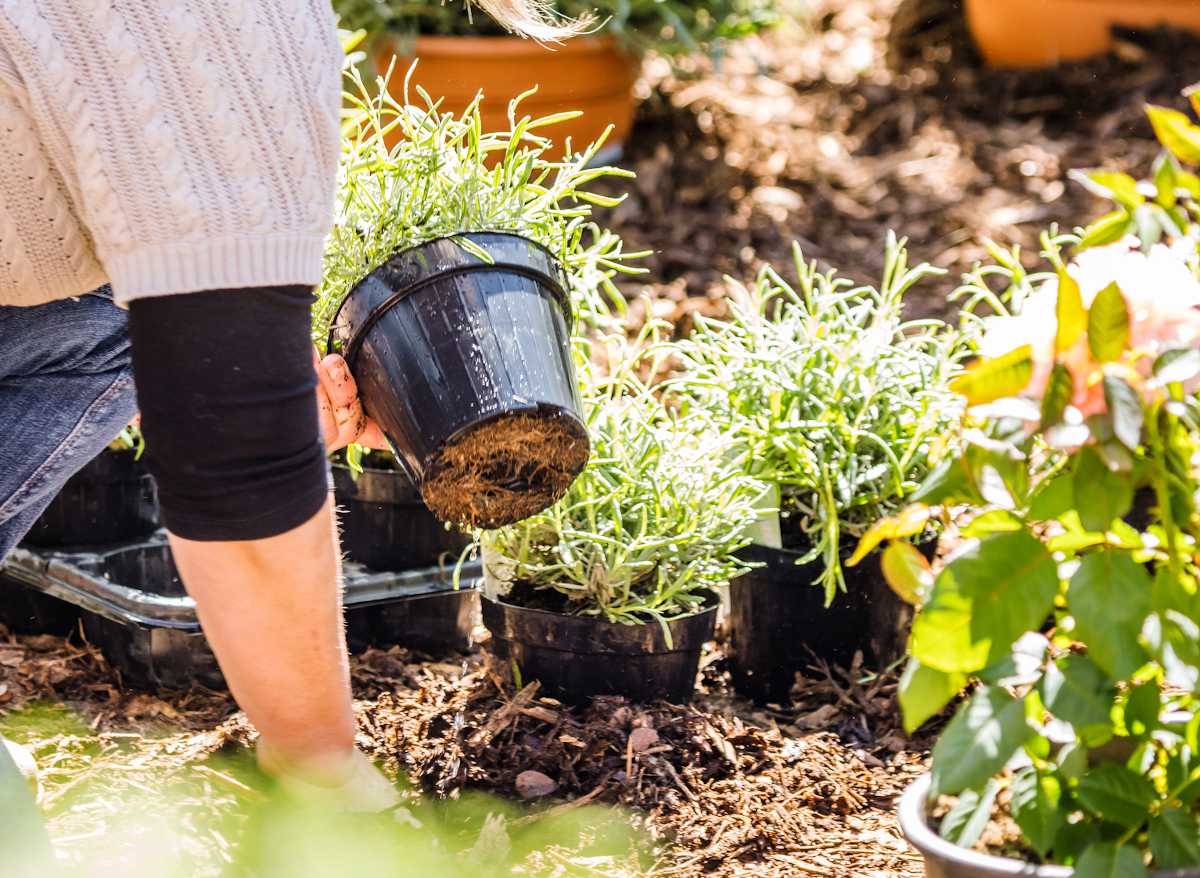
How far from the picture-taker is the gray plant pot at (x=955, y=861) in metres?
0.99

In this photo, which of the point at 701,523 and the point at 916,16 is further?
the point at 916,16

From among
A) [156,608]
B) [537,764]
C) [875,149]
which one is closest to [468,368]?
[537,764]

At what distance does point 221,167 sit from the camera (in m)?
1.15

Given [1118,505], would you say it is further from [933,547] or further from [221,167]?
[933,547]

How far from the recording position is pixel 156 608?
1787mm

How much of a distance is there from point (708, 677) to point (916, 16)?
124 inches

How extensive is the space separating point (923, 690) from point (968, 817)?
0.42 feet

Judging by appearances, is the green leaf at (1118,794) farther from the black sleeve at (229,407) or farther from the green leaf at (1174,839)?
the black sleeve at (229,407)

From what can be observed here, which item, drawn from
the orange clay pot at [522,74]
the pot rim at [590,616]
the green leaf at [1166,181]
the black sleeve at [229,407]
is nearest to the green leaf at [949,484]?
the green leaf at [1166,181]

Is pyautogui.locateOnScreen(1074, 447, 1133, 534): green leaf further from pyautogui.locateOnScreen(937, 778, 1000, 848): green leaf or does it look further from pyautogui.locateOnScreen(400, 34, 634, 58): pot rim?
pyautogui.locateOnScreen(400, 34, 634, 58): pot rim

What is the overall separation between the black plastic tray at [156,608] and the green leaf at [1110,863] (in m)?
1.11

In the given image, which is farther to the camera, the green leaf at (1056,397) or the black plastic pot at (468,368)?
the black plastic pot at (468,368)

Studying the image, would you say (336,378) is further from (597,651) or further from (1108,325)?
(1108,325)

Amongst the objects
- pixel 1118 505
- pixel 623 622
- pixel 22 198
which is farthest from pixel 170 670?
pixel 1118 505
